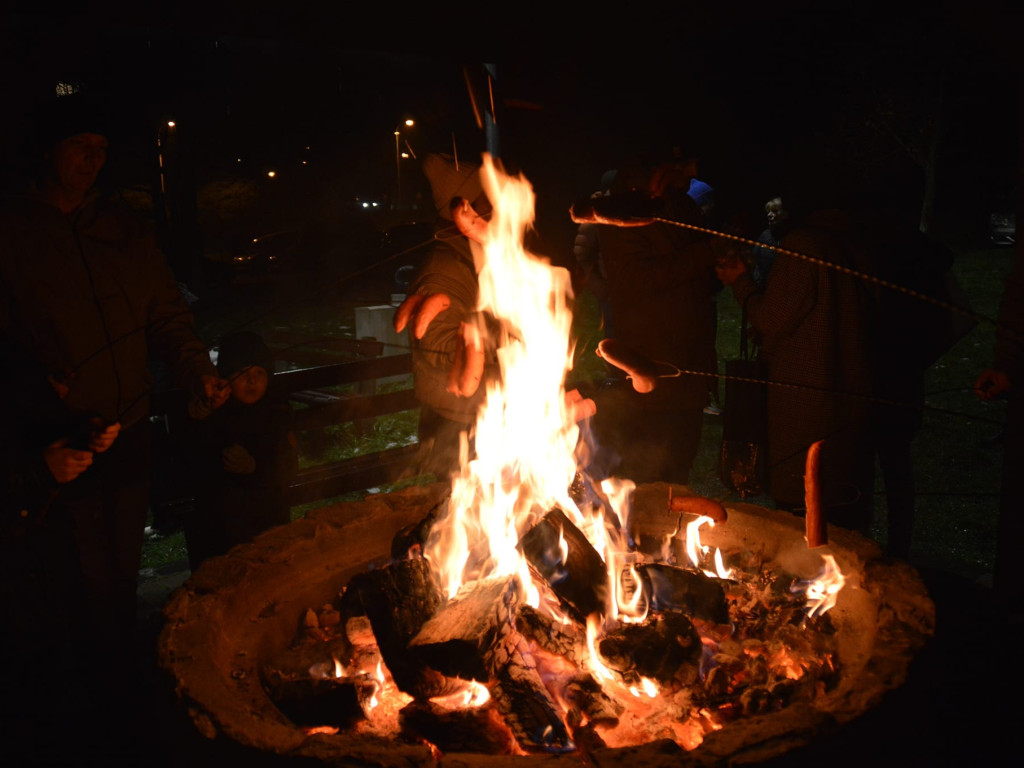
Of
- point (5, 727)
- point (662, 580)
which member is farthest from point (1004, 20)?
Result: point (5, 727)

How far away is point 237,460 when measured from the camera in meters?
4.20

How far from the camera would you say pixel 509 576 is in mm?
3225

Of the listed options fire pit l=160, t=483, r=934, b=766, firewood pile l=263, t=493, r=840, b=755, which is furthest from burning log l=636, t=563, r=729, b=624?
fire pit l=160, t=483, r=934, b=766

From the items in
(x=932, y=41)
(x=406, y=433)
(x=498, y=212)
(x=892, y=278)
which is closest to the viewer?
(x=892, y=278)

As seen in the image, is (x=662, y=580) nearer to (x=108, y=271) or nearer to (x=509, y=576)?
(x=509, y=576)

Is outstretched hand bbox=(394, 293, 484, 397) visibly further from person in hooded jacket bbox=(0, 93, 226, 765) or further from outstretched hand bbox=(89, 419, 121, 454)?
outstretched hand bbox=(89, 419, 121, 454)

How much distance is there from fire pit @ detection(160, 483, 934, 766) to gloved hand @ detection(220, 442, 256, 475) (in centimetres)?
75

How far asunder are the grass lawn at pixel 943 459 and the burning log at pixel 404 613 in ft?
6.28

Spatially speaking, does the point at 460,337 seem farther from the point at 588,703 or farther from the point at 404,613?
the point at 588,703

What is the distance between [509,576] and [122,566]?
5.60 ft

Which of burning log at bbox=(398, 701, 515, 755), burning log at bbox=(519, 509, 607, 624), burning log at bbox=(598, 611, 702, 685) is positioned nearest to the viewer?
burning log at bbox=(398, 701, 515, 755)

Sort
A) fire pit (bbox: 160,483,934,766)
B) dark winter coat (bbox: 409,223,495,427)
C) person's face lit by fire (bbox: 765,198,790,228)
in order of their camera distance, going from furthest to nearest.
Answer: dark winter coat (bbox: 409,223,495,427) → person's face lit by fire (bbox: 765,198,790,228) → fire pit (bbox: 160,483,934,766)

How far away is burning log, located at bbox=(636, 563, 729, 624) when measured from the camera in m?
3.24

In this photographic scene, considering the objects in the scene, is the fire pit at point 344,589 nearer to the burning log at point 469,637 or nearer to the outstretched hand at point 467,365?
the burning log at point 469,637
